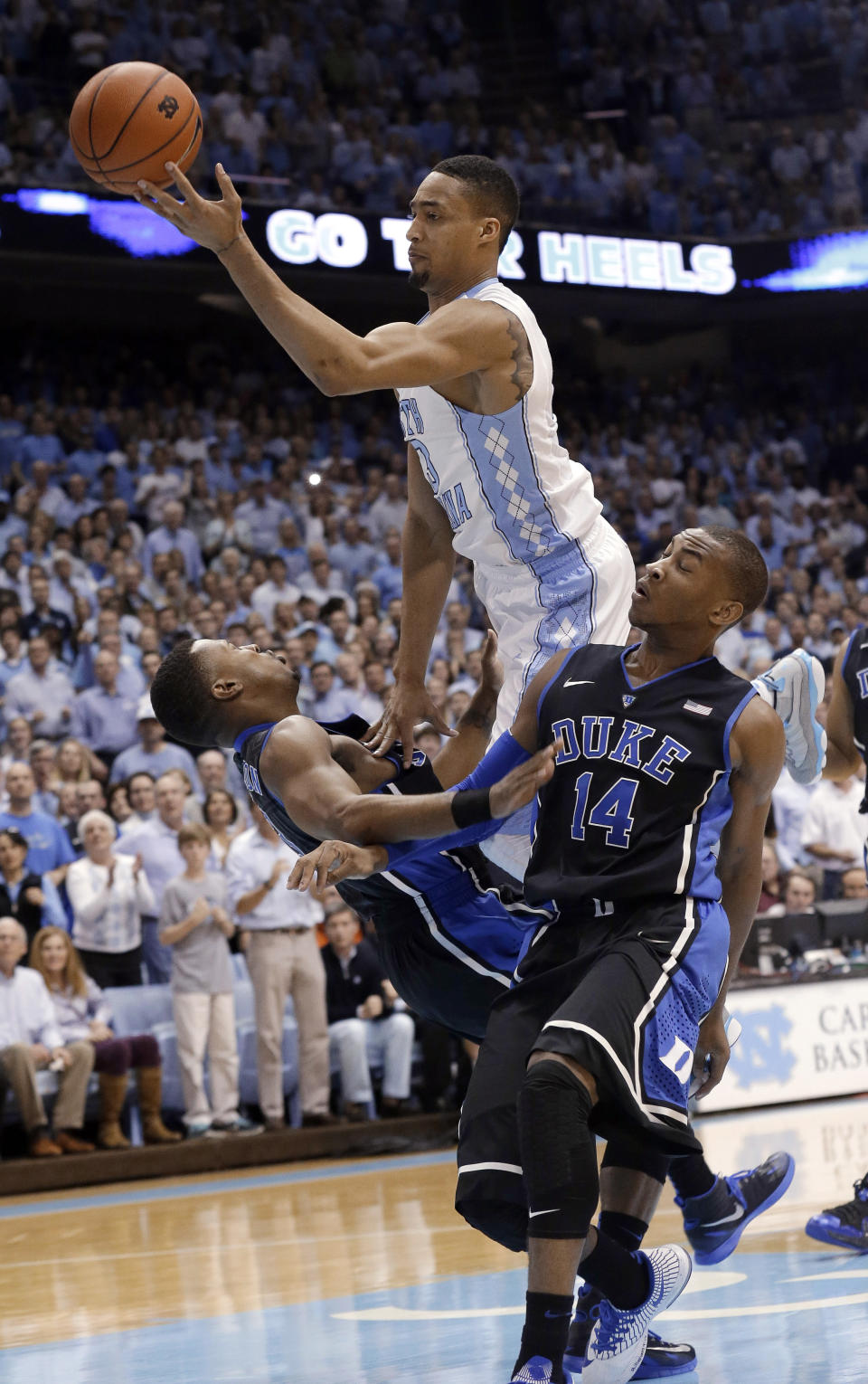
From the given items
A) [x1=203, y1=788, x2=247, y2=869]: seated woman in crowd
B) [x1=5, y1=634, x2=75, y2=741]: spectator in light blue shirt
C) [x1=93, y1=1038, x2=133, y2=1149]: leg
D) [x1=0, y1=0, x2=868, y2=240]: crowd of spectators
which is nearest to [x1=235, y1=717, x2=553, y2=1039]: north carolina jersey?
[x1=93, y1=1038, x2=133, y2=1149]: leg

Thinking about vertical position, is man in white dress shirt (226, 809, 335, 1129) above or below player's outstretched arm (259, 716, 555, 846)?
below

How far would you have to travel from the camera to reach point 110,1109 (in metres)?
9.30

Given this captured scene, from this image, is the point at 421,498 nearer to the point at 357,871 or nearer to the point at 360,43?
the point at 357,871

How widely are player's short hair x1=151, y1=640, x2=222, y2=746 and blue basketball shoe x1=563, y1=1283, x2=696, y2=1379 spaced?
5.83 feet

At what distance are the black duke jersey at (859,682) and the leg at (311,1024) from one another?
15.3 feet

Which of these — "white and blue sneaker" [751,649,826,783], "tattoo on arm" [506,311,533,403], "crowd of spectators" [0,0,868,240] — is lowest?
"white and blue sneaker" [751,649,826,783]

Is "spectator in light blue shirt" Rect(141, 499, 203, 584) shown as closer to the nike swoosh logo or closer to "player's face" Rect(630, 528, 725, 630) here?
the nike swoosh logo

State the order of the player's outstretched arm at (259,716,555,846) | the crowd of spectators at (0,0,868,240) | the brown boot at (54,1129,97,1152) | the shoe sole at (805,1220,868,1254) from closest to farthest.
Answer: the player's outstretched arm at (259,716,555,846) < the shoe sole at (805,1220,868,1254) < the brown boot at (54,1129,97,1152) < the crowd of spectators at (0,0,868,240)

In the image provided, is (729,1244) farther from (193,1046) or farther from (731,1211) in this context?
(193,1046)

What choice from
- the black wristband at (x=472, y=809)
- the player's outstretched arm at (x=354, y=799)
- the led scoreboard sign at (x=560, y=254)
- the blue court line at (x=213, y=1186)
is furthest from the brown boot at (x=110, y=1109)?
the led scoreboard sign at (x=560, y=254)

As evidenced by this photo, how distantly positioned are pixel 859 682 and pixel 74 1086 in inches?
208

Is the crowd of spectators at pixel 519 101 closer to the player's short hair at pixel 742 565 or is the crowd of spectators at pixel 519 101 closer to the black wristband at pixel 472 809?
the player's short hair at pixel 742 565

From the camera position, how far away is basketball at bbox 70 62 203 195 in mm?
4281

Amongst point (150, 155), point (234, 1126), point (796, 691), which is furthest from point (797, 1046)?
point (150, 155)
